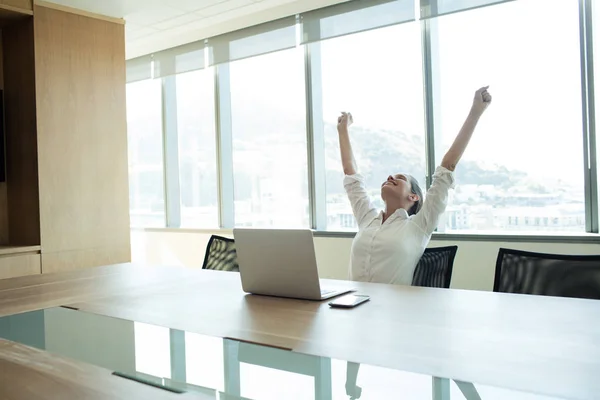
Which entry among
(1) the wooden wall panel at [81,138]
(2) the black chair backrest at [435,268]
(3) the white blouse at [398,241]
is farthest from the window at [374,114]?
(2) the black chair backrest at [435,268]

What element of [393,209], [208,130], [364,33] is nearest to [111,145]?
[208,130]

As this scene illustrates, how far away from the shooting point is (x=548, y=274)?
1.96m

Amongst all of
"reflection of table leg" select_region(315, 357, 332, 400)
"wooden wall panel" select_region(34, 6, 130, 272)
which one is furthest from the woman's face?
"wooden wall panel" select_region(34, 6, 130, 272)

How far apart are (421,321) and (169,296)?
1.02m

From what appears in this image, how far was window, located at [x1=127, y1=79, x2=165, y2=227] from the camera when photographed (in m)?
6.37

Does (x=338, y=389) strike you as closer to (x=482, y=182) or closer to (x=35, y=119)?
(x=482, y=182)

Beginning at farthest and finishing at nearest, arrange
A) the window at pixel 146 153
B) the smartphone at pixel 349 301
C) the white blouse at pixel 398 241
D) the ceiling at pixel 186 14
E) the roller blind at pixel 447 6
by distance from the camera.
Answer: the window at pixel 146 153
the ceiling at pixel 186 14
the roller blind at pixel 447 6
the white blouse at pixel 398 241
the smartphone at pixel 349 301

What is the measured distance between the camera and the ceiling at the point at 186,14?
173 inches

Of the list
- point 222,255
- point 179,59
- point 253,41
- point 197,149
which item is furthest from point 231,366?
point 179,59

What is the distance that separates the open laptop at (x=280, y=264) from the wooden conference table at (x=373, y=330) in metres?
0.06

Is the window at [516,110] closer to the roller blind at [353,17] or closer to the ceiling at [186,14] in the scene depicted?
the roller blind at [353,17]

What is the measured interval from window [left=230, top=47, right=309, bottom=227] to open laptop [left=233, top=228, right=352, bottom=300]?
3.15 meters

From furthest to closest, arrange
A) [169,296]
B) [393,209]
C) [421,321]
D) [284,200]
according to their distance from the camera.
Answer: [284,200] < [393,209] < [169,296] < [421,321]

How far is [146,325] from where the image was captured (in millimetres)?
1577
